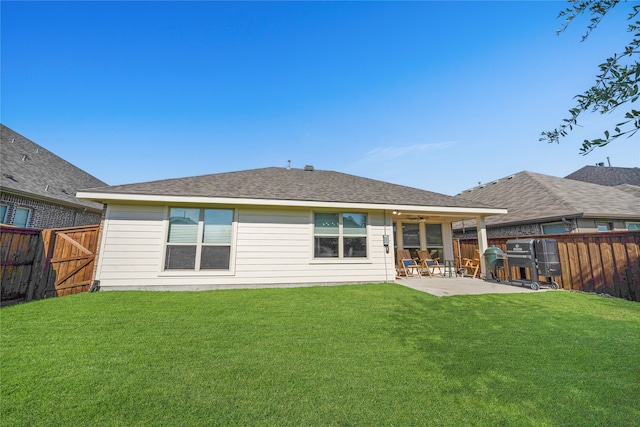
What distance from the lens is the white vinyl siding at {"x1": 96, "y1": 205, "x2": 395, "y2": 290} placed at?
6.89 metres

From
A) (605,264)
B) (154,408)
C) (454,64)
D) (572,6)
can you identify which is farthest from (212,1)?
(605,264)

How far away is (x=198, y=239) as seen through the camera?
727 cm

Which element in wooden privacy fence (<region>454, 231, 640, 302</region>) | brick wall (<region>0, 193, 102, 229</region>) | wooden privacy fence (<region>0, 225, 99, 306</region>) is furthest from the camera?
brick wall (<region>0, 193, 102, 229</region>)

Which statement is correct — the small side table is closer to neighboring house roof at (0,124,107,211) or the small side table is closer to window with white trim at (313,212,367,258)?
window with white trim at (313,212,367,258)

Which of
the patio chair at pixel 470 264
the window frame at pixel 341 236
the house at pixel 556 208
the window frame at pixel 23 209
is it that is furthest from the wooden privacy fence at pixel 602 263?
the window frame at pixel 23 209

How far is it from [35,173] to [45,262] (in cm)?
954

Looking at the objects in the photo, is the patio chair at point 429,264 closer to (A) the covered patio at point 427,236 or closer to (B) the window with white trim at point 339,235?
(A) the covered patio at point 427,236

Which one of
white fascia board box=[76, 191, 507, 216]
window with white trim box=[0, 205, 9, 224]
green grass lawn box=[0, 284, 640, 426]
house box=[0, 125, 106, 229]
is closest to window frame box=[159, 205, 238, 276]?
white fascia board box=[76, 191, 507, 216]

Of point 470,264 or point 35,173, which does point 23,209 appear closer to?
point 35,173

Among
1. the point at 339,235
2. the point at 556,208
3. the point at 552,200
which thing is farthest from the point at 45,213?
the point at 552,200

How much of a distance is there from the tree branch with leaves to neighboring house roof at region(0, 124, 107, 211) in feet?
50.4

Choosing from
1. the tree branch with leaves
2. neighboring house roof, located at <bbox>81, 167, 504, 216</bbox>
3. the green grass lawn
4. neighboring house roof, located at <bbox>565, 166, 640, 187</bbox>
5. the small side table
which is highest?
neighboring house roof, located at <bbox>565, 166, 640, 187</bbox>

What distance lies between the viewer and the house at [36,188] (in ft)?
32.2

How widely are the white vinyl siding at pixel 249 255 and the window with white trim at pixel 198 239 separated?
0.63ft
